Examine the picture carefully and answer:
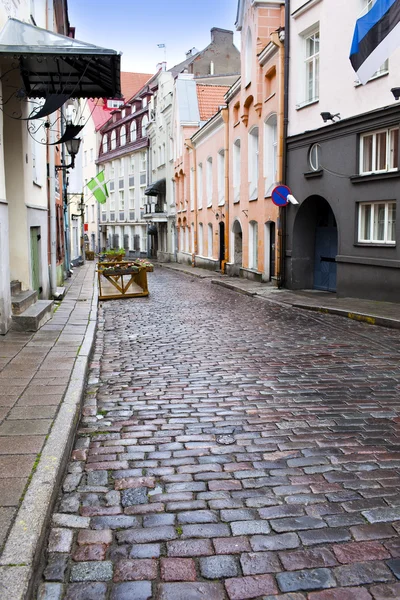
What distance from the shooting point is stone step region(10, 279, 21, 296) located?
11.1m

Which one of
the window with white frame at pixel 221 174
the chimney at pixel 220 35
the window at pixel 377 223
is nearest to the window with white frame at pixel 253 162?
the window with white frame at pixel 221 174

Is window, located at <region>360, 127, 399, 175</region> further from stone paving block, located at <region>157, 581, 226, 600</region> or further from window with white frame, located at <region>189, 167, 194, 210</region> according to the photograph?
window with white frame, located at <region>189, 167, 194, 210</region>

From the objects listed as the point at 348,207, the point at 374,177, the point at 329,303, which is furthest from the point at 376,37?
the point at 329,303

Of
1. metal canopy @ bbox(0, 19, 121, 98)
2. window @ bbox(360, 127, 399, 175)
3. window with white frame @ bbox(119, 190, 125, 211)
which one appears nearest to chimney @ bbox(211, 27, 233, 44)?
window with white frame @ bbox(119, 190, 125, 211)

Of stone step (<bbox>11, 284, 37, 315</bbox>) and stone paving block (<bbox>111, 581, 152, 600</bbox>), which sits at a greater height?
stone step (<bbox>11, 284, 37, 315</bbox>)

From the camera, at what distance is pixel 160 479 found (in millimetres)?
4172

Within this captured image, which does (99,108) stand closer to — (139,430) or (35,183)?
(35,183)

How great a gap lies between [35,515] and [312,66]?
16626 mm

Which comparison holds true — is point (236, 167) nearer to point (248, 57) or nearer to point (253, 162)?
point (253, 162)

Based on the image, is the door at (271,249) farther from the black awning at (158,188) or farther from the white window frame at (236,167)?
the black awning at (158,188)

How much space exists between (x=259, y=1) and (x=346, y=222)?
918 cm

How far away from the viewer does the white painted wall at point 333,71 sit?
13646 millimetres

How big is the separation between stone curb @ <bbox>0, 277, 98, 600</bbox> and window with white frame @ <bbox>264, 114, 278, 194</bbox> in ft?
54.9

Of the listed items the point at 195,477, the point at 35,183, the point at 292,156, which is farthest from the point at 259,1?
the point at 195,477
